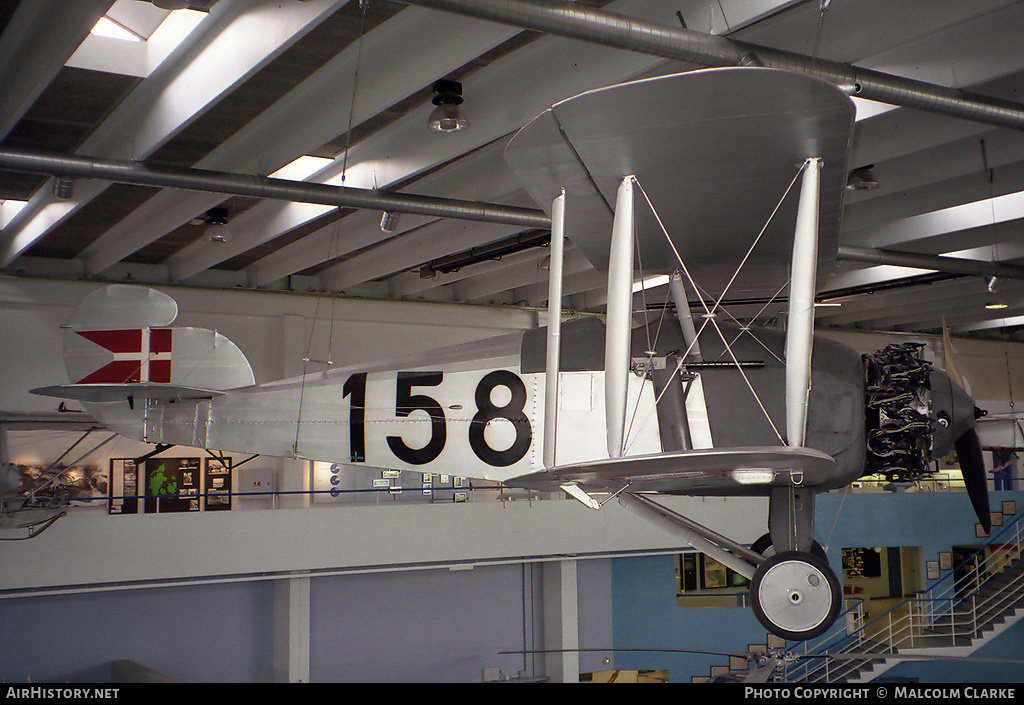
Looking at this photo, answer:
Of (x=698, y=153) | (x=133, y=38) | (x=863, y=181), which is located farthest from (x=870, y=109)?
(x=133, y=38)

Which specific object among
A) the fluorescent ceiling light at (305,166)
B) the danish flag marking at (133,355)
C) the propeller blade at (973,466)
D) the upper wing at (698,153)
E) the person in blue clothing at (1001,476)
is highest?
the fluorescent ceiling light at (305,166)

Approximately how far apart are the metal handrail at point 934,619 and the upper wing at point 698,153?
9431mm

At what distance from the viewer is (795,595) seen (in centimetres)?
363

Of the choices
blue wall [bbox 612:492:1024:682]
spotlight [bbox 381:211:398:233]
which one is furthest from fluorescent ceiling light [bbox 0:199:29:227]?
blue wall [bbox 612:492:1024:682]

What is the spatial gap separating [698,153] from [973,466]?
9.29ft

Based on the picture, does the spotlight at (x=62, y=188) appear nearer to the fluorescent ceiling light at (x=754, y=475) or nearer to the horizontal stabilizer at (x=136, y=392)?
the horizontal stabilizer at (x=136, y=392)

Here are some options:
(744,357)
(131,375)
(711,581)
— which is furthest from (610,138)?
(711,581)

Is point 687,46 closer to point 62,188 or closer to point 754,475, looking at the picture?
point 754,475

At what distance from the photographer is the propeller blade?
182 inches

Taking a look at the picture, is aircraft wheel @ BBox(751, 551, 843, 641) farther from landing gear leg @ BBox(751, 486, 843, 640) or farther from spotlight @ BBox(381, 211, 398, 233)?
spotlight @ BBox(381, 211, 398, 233)

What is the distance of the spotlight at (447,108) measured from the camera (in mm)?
5840

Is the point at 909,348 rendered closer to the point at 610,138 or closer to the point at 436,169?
the point at 610,138

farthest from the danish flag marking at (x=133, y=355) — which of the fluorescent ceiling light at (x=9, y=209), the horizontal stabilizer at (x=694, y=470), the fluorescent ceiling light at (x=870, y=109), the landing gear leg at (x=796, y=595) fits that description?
the fluorescent ceiling light at (x=870, y=109)

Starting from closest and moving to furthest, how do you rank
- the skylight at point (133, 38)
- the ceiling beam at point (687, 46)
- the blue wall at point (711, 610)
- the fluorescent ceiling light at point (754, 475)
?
the fluorescent ceiling light at point (754, 475), the ceiling beam at point (687, 46), the skylight at point (133, 38), the blue wall at point (711, 610)
